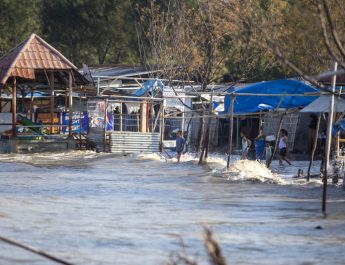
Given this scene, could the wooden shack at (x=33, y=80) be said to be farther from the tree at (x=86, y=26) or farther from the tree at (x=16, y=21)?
the tree at (x=86, y=26)

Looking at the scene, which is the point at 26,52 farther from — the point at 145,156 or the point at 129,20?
the point at 129,20

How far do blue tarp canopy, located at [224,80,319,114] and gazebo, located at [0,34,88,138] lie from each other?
804cm

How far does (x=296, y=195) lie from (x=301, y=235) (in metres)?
5.12

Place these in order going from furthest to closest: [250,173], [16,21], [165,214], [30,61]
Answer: [16,21]
[30,61]
[250,173]
[165,214]

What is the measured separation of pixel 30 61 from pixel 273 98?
10.6 m

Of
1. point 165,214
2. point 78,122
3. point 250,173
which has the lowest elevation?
point 165,214

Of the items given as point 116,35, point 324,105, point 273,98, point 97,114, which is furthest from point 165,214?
point 116,35

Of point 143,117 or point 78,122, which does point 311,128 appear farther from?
point 78,122

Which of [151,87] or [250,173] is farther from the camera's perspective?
[151,87]

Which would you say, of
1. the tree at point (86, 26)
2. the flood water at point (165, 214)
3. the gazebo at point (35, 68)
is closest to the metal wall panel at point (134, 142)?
the gazebo at point (35, 68)

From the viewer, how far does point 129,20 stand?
1887 inches

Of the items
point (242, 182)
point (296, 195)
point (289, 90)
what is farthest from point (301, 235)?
point (289, 90)

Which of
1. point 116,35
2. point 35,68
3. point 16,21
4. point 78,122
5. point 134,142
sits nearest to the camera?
point 35,68

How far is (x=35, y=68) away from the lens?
98.6ft
